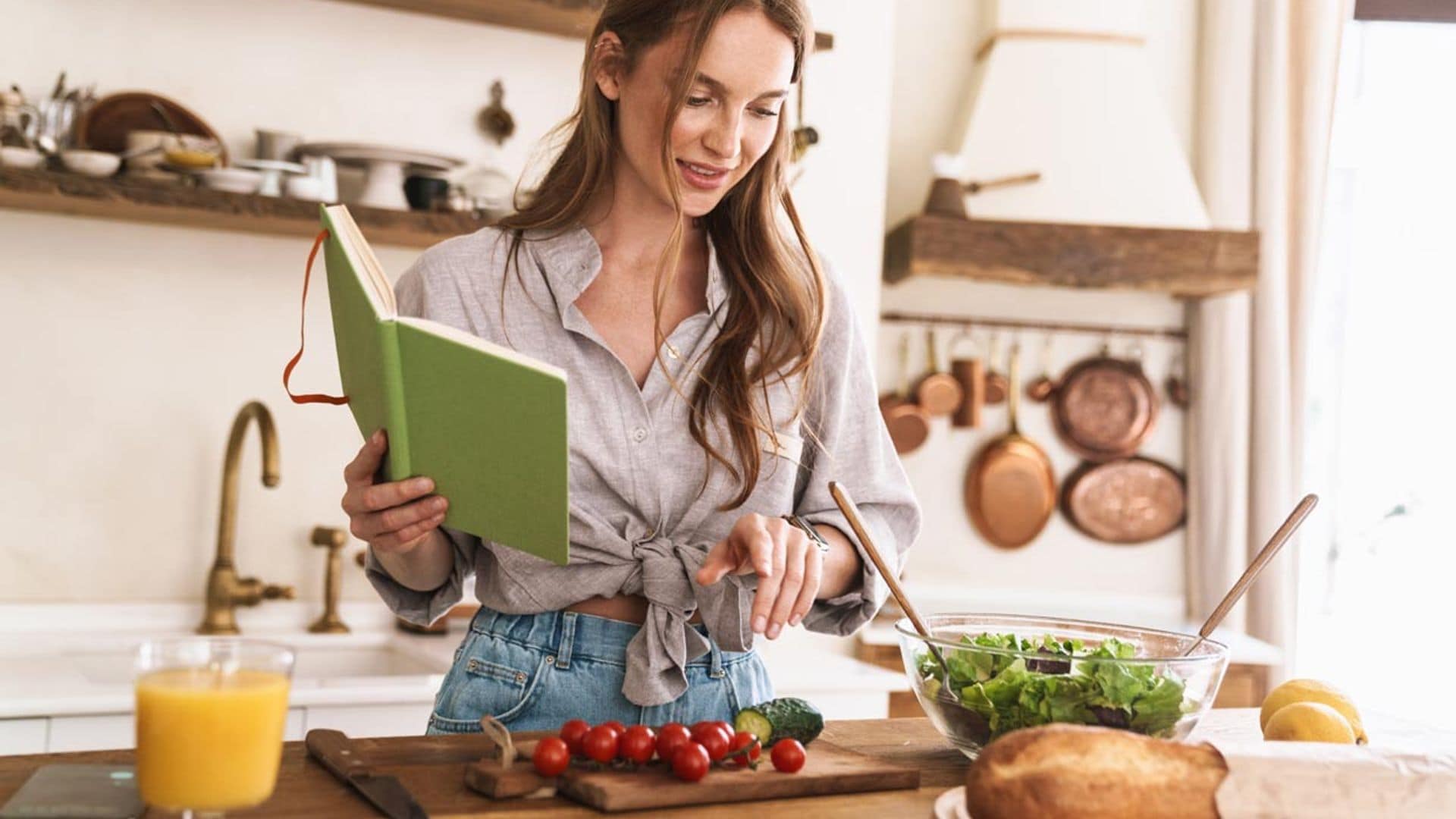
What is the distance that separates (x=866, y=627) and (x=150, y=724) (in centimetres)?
229

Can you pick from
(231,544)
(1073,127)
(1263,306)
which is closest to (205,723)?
(231,544)

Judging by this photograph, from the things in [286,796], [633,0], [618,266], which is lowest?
[286,796]

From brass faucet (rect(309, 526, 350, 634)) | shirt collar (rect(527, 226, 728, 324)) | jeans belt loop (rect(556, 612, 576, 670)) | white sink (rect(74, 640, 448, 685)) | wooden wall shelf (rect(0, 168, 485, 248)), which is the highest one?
wooden wall shelf (rect(0, 168, 485, 248))

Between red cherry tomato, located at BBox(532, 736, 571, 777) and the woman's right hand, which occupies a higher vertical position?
the woman's right hand

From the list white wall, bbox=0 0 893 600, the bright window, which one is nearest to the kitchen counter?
white wall, bbox=0 0 893 600


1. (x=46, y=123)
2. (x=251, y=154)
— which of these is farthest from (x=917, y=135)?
(x=46, y=123)

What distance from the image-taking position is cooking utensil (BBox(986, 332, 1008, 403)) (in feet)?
11.4

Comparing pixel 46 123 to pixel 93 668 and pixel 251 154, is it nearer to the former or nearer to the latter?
pixel 251 154

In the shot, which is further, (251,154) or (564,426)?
(251,154)

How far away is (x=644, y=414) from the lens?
1.53 m

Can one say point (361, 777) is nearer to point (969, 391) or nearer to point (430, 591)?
point (430, 591)

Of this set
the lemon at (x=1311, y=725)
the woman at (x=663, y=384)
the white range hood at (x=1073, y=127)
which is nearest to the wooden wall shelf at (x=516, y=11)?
the white range hood at (x=1073, y=127)

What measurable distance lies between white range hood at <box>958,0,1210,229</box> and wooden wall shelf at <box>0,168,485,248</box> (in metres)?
1.32

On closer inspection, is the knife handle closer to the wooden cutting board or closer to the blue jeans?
the wooden cutting board
